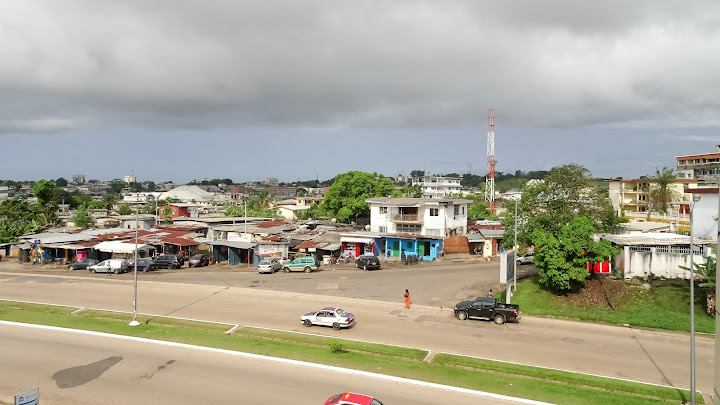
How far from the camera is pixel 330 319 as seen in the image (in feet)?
94.7

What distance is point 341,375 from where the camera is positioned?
20.9 metres

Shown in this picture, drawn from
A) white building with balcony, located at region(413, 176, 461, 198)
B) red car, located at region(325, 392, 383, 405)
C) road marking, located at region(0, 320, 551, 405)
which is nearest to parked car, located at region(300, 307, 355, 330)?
road marking, located at region(0, 320, 551, 405)

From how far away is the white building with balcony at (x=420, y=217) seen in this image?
58062mm

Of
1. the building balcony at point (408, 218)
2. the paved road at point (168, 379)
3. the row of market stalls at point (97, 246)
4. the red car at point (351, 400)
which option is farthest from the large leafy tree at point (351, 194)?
the red car at point (351, 400)

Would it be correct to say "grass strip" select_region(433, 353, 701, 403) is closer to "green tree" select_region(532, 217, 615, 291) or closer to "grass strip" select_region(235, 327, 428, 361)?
"grass strip" select_region(235, 327, 428, 361)

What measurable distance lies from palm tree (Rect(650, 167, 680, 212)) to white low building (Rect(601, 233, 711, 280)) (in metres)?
48.0

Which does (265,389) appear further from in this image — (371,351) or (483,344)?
(483,344)

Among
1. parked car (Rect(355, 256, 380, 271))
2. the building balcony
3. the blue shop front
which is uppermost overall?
the building balcony

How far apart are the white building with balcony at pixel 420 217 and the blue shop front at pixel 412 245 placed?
4.77ft

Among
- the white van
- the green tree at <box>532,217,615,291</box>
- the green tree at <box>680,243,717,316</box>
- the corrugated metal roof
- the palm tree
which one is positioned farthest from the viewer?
the palm tree

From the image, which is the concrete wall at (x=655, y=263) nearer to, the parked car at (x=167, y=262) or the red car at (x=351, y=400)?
the red car at (x=351, y=400)

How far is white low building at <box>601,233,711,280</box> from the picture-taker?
33688 millimetres

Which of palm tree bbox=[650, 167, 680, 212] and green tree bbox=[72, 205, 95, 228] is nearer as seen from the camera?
palm tree bbox=[650, 167, 680, 212]

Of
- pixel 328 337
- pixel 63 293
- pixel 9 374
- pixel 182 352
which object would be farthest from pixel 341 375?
pixel 63 293
